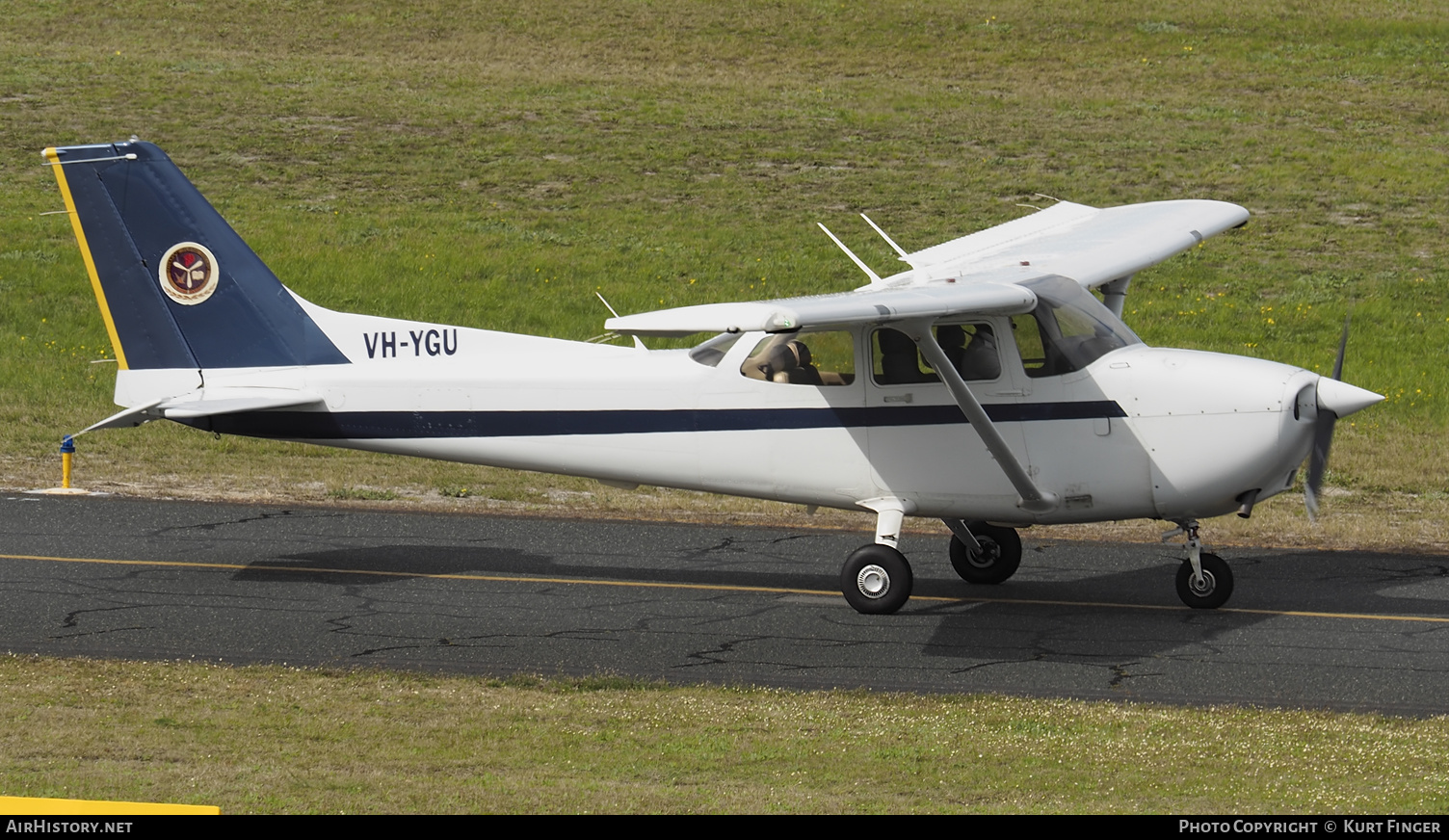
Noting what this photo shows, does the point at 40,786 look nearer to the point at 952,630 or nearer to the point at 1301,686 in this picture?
the point at 952,630

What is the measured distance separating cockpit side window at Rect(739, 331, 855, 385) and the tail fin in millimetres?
3595

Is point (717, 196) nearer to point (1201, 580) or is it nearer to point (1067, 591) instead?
point (1067, 591)

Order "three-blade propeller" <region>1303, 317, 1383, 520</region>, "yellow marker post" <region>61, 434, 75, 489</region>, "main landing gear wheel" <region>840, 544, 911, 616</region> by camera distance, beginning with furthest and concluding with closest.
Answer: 1. "yellow marker post" <region>61, 434, 75, 489</region>
2. "main landing gear wheel" <region>840, 544, 911, 616</region>
3. "three-blade propeller" <region>1303, 317, 1383, 520</region>

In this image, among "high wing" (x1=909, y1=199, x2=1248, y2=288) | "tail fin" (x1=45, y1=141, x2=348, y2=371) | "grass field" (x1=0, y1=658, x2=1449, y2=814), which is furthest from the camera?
"high wing" (x1=909, y1=199, x2=1248, y2=288)

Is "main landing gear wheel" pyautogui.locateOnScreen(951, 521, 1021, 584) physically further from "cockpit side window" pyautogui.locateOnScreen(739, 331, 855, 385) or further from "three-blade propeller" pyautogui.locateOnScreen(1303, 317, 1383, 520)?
"three-blade propeller" pyautogui.locateOnScreen(1303, 317, 1383, 520)

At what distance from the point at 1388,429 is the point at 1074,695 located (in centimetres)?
1192

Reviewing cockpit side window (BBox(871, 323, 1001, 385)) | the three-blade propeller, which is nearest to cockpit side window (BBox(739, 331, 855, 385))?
cockpit side window (BBox(871, 323, 1001, 385))

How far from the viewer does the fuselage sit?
11.5 meters

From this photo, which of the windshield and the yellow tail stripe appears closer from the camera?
the windshield

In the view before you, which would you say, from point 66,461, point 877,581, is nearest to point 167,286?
point 66,461

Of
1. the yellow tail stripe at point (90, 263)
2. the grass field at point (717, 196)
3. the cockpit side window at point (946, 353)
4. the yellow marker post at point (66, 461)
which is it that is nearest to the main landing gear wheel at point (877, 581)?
the cockpit side window at point (946, 353)

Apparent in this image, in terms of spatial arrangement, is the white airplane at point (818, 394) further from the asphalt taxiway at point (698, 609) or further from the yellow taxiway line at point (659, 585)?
the asphalt taxiway at point (698, 609)

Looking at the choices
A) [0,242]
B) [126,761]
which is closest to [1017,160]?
[0,242]

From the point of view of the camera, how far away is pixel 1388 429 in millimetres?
20297
